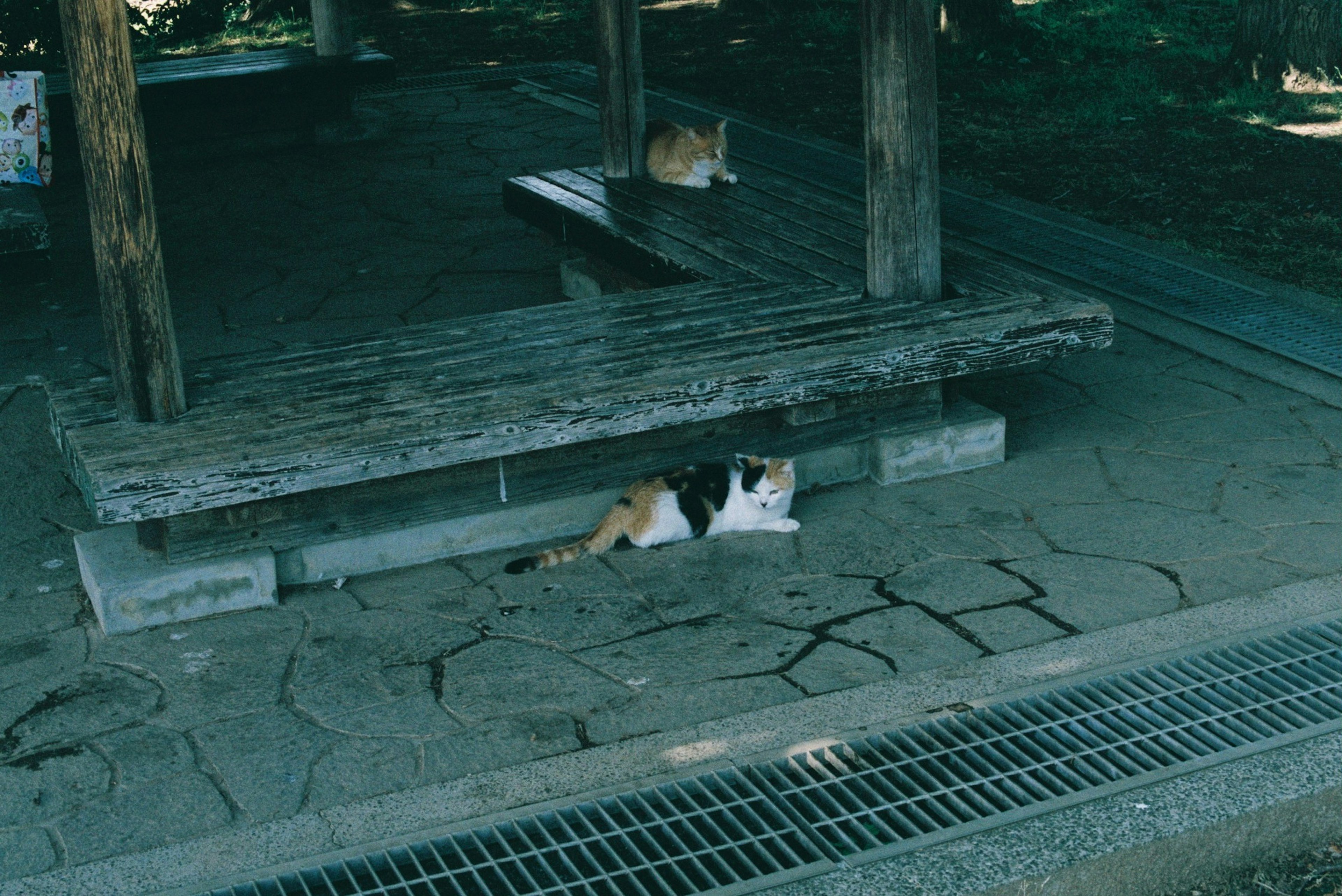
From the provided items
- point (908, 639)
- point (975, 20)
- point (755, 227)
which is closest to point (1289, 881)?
point (908, 639)

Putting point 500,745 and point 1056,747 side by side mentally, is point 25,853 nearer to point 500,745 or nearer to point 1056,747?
point 500,745

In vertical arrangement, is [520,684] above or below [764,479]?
below

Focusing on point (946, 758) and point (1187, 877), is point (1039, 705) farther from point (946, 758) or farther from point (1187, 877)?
point (1187, 877)

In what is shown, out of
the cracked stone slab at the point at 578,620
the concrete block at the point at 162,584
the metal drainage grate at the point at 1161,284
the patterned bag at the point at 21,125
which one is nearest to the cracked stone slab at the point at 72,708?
the concrete block at the point at 162,584

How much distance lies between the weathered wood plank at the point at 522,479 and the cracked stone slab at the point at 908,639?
2.78ft

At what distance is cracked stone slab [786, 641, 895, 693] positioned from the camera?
135 inches

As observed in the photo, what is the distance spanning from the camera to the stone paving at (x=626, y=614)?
3.17 metres

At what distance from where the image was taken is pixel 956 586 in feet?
12.8

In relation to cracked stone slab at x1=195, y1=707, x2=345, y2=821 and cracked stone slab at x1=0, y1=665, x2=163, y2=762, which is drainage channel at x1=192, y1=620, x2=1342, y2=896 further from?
cracked stone slab at x1=0, y1=665, x2=163, y2=762

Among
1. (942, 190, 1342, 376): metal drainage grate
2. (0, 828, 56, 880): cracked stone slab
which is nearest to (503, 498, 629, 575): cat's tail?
(0, 828, 56, 880): cracked stone slab

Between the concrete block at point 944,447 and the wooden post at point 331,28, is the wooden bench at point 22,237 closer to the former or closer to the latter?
the wooden post at point 331,28

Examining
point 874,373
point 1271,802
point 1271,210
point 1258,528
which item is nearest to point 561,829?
point 1271,802

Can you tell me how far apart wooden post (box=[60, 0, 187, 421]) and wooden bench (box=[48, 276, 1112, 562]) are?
135 millimetres

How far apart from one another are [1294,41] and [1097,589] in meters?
7.61
